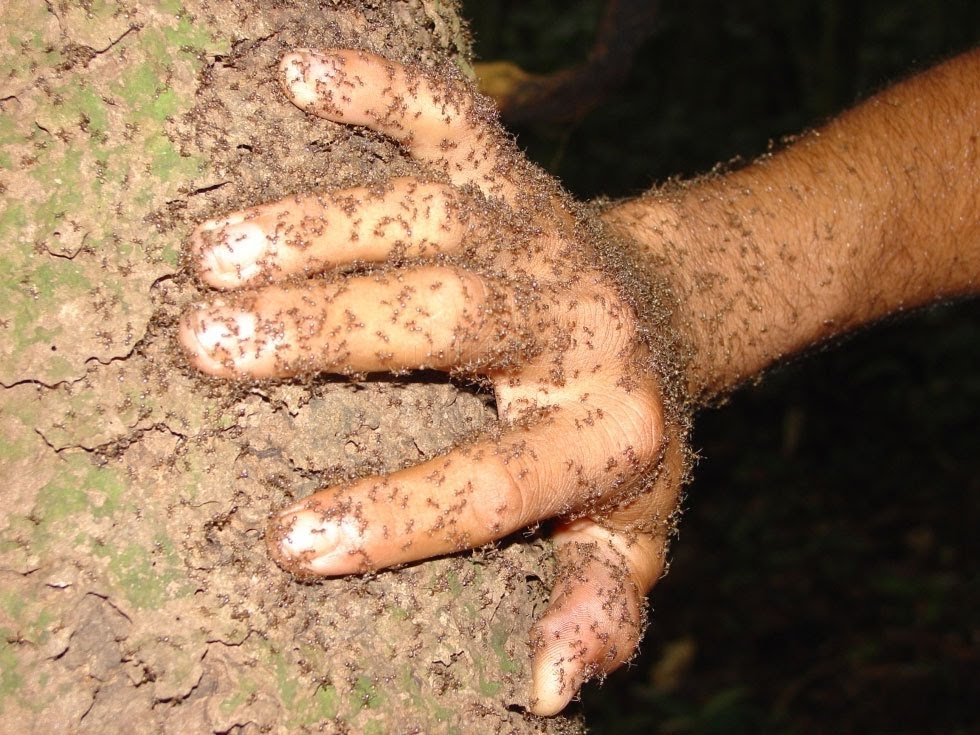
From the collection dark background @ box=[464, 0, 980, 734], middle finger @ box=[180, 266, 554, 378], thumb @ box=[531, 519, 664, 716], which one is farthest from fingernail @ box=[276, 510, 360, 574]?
dark background @ box=[464, 0, 980, 734]

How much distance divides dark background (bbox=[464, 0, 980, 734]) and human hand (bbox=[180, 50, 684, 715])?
2585mm

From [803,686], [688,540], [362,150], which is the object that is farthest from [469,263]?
[688,540]

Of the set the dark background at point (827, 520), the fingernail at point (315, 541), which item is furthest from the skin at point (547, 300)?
the dark background at point (827, 520)

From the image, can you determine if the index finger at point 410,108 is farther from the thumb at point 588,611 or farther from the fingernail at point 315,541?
the thumb at point 588,611

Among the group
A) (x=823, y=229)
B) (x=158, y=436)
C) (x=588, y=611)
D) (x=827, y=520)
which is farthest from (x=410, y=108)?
(x=827, y=520)

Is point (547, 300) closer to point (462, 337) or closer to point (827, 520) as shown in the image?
point (462, 337)

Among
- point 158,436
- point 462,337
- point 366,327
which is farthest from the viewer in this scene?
point 462,337

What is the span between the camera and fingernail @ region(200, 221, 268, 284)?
1484 millimetres

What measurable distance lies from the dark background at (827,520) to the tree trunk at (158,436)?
9.83 ft

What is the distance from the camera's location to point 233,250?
1499mm

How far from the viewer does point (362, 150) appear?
176 centimetres

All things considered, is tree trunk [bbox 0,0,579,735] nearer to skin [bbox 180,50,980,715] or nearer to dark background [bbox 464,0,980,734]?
skin [bbox 180,50,980,715]

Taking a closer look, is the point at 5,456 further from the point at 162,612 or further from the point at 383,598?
the point at 383,598

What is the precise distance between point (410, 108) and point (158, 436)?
83cm
